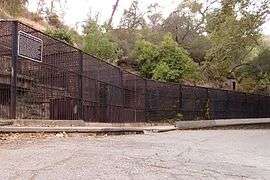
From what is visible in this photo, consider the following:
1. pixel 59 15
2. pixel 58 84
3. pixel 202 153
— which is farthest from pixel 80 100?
pixel 59 15

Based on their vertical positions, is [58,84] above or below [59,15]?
below

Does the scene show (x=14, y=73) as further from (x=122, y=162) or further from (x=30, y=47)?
(x=122, y=162)

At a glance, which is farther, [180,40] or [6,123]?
[180,40]

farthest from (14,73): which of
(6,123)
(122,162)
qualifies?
(122,162)

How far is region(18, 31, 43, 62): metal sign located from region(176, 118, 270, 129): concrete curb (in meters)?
11.3

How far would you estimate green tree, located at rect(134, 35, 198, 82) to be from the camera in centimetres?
3959

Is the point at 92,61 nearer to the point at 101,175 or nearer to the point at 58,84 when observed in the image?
the point at 58,84

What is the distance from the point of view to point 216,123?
104ft

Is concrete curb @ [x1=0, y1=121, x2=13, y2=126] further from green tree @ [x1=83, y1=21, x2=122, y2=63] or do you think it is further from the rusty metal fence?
green tree @ [x1=83, y1=21, x2=122, y2=63]

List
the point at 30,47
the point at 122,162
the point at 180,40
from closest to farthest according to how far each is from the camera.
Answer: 1. the point at 122,162
2. the point at 30,47
3. the point at 180,40

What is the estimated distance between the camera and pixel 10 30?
1453cm

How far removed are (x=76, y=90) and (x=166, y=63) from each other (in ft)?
73.6

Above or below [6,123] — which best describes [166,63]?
above

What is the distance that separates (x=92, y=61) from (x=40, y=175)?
12.8m
